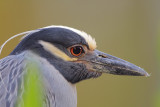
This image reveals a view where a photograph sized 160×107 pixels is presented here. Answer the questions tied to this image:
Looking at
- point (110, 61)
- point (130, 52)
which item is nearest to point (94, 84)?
point (130, 52)

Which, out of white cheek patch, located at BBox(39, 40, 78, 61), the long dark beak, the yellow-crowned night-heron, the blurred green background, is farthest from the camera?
the blurred green background

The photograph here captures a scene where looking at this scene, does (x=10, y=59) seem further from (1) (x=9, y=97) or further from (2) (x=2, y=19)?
(2) (x=2, y=19)

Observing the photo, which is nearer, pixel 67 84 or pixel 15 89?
pixel 15 89

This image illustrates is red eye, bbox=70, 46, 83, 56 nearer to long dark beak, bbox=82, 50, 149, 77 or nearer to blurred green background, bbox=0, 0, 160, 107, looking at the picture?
long dark beak, bbox=82, 50, 149, 77

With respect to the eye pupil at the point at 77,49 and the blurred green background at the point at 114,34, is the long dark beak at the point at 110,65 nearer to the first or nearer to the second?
the eye pupil at the point at 77,49

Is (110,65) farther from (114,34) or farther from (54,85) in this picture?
(114,34)

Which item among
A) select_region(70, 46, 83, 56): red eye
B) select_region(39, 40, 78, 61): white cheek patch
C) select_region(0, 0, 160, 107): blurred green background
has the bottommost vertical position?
select_region(39, 40, 78, 61): white cheek patch

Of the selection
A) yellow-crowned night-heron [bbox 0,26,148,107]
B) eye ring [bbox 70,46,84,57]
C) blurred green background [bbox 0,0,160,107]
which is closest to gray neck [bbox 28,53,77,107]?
yellow-crowned night-heron [bbox 0,26,148,107]

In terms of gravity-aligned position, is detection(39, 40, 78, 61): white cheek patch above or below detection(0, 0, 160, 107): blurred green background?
below
